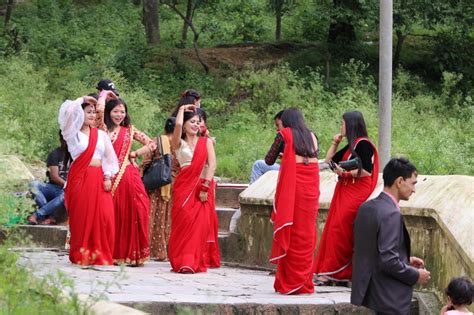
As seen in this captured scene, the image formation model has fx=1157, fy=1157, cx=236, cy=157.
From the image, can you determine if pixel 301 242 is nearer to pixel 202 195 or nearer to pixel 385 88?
pixel 202 195

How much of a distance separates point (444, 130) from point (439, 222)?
9.92 meters

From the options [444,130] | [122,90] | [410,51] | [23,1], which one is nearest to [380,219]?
[444,130]

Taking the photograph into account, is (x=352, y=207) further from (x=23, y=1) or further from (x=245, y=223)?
(x=23, y=1)

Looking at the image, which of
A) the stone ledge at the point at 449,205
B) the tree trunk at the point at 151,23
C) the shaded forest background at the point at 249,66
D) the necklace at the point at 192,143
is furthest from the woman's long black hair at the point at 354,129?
the tree trunk at the point at 151,23

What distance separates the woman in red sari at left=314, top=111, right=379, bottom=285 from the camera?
10.6 metres

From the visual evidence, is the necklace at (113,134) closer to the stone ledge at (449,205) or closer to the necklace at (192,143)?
the necklace at (192,143)

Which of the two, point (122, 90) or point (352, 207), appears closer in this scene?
point (352, 207)

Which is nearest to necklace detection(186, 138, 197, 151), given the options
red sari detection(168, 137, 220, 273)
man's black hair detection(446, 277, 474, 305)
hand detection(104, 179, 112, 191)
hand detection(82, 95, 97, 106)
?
red sari detection(168, 137, 220, 273)

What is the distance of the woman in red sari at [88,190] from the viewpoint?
11656mm

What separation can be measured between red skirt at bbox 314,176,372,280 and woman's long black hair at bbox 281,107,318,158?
1.64ft

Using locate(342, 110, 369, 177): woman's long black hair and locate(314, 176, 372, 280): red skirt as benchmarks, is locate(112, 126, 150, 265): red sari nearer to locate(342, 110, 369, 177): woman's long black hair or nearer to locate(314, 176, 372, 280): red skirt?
locate(314, 176, 372, 280): red skirt

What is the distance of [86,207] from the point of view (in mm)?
11766

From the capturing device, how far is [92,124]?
11.9m


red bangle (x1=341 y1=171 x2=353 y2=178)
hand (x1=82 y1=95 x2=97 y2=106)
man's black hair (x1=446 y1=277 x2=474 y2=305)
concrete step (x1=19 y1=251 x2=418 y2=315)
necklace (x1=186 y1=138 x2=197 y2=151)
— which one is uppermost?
hand (x1=82 y1=95 x2=97 y2=106)
